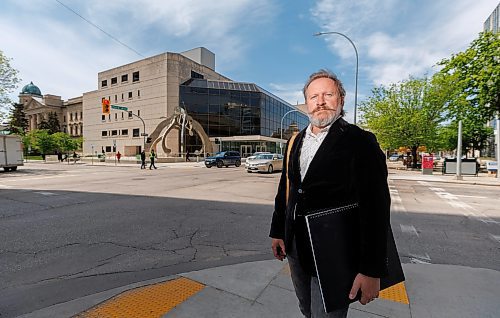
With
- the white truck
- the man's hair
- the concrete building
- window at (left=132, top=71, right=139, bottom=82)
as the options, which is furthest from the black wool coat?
window at (left=132, top=71, right=139, bottom=82)

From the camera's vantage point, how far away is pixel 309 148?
1.81m

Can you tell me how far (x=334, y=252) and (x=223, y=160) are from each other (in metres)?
28.9

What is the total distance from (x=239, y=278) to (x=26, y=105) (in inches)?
4476

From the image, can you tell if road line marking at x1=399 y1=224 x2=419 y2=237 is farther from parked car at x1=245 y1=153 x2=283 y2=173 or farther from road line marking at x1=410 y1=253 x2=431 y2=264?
parked car at x1=245 y1=153 x2=283 y2=173

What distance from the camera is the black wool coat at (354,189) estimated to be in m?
1.51

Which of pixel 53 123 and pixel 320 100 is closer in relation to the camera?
pixel 320 100

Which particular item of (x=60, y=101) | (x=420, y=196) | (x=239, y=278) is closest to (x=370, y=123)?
(x=420, y=196)

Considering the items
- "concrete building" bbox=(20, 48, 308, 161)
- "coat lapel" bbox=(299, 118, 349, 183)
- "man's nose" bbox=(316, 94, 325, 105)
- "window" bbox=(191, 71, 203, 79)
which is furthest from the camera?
"window" bbox=(191, 71, 203, 79)

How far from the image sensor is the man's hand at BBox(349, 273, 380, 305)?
5.01ft

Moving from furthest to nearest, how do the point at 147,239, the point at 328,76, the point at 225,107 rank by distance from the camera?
the point at 225,107
the point at 147,239
the point at 328,76

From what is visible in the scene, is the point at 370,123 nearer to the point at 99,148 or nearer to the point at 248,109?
the point at 248,109

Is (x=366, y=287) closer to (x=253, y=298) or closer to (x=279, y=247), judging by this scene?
(x=279, y=247)

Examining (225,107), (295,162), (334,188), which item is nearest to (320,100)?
(295,162)

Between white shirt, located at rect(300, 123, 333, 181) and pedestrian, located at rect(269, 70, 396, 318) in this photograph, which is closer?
pedestrian, located at rect(269, 70, 396, 318)
